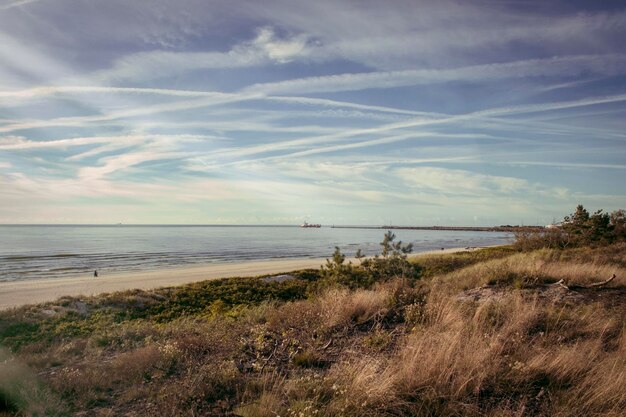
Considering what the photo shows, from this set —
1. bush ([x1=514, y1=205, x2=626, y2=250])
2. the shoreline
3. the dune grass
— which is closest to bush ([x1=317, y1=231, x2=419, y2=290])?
the dune grass

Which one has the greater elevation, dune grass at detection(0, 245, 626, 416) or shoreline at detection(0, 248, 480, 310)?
dune grass at detection(0, 245, 626, 416)

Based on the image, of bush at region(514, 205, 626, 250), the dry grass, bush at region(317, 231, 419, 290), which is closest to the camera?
the dry grass

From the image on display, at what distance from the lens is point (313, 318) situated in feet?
26.4

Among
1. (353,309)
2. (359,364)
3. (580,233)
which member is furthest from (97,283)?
(580,233)

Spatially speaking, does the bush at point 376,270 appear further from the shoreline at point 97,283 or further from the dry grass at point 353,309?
the shoreline at point 97,283

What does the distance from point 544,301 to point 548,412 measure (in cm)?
576

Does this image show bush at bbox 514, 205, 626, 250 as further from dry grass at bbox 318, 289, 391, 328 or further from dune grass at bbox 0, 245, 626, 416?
dry grass at bbox 318, 289, 391, 328

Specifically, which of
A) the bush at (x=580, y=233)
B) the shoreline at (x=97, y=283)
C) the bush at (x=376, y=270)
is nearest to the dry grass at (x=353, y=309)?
the bush at (x=376, y=270)

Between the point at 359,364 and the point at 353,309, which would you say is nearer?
the point at 359,364

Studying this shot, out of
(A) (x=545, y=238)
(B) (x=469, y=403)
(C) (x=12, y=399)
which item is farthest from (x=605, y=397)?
→ (A) (x=545, y=238)

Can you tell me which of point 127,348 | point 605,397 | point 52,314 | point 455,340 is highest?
point 455,340

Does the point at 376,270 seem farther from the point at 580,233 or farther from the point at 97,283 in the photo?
the point at 580,233

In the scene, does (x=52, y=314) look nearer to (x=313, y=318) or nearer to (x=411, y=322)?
(x=313, y=318)

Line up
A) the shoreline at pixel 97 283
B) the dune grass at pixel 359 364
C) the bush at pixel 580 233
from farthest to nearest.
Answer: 1. the bush at pixel 580 233
2. the shoreline at pixel 97 283
3. the dune grass at pixel 359 364
